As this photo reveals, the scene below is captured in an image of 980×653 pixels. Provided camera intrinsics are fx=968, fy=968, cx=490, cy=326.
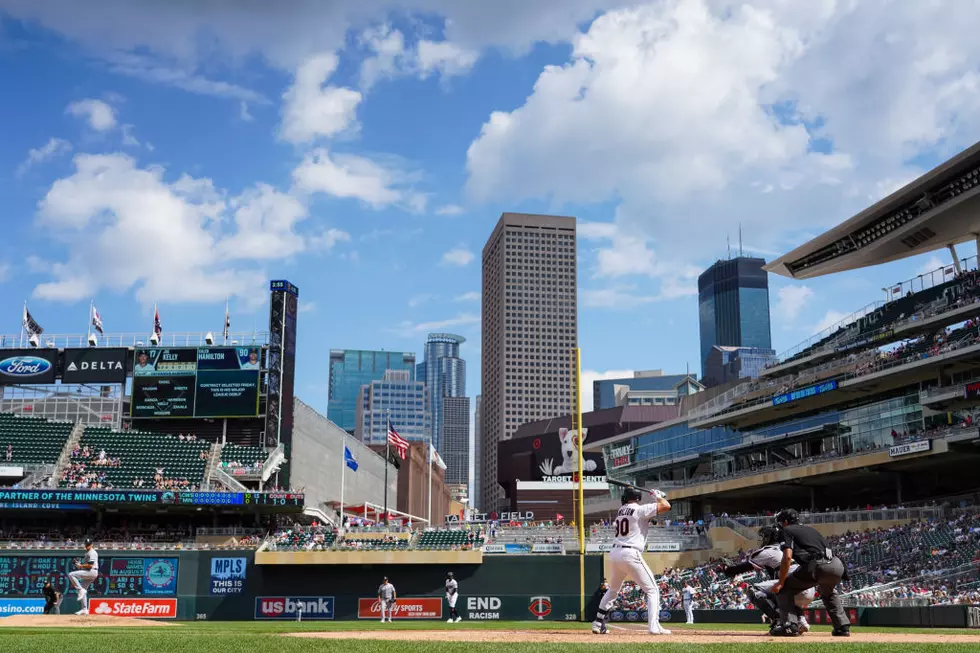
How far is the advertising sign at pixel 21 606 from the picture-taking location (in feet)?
156

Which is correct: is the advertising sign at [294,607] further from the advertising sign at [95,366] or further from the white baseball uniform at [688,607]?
the advertising sign at [95,366]

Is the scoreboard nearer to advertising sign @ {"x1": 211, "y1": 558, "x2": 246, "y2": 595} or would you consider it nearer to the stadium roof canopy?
advertising sign @ {"x1": 211, "y1": 558, "x2": 246, "y2": 595}

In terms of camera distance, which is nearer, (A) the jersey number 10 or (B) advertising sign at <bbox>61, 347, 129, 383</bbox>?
(A) the jersey number 10

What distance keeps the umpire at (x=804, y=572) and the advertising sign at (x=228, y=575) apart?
3842 centimetres

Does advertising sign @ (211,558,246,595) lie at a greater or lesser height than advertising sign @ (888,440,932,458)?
lesser

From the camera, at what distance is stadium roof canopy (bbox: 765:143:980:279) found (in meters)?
47.3

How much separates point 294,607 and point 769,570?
121 feet

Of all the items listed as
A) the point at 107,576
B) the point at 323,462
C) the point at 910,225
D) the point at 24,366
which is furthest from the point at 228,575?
the point at 910,225

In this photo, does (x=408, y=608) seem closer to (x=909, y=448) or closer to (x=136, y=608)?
(x=136, y=608)

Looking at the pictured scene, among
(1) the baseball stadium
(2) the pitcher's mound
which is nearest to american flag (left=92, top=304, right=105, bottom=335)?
(1) the baseball stadium

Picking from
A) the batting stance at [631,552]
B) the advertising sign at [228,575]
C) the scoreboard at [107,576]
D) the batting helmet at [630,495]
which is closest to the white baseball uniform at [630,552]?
the batting stance at [631,552]

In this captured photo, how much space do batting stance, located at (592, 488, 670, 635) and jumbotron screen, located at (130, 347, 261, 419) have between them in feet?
152

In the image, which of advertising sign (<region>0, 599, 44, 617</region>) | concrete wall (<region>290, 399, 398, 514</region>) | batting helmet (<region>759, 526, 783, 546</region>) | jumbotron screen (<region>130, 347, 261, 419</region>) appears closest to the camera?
batting helmet (<region>759, 526, 783, 546</region>)

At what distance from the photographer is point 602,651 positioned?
1226cm
